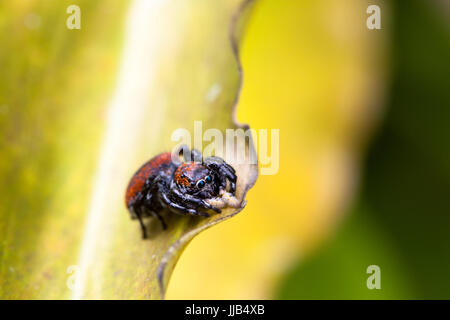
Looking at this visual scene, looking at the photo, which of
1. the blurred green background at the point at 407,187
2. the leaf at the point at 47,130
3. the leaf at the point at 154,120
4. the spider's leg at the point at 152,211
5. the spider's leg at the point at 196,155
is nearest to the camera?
the leaf at the point at 154,120

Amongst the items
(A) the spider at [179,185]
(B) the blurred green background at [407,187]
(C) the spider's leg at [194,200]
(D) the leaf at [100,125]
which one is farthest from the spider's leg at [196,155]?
(B) the blurred green background at [407,187]

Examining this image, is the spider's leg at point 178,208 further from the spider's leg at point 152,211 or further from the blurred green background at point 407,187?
the blurred green background at point 407,187

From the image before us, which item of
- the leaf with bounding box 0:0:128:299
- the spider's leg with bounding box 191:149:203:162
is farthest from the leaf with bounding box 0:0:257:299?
the spider's leg with bounding box 191:149:203:162

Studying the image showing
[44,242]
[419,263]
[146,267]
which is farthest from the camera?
[419,263]

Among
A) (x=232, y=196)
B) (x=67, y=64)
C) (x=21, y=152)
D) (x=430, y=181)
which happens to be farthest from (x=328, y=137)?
(x=21, y=152)
